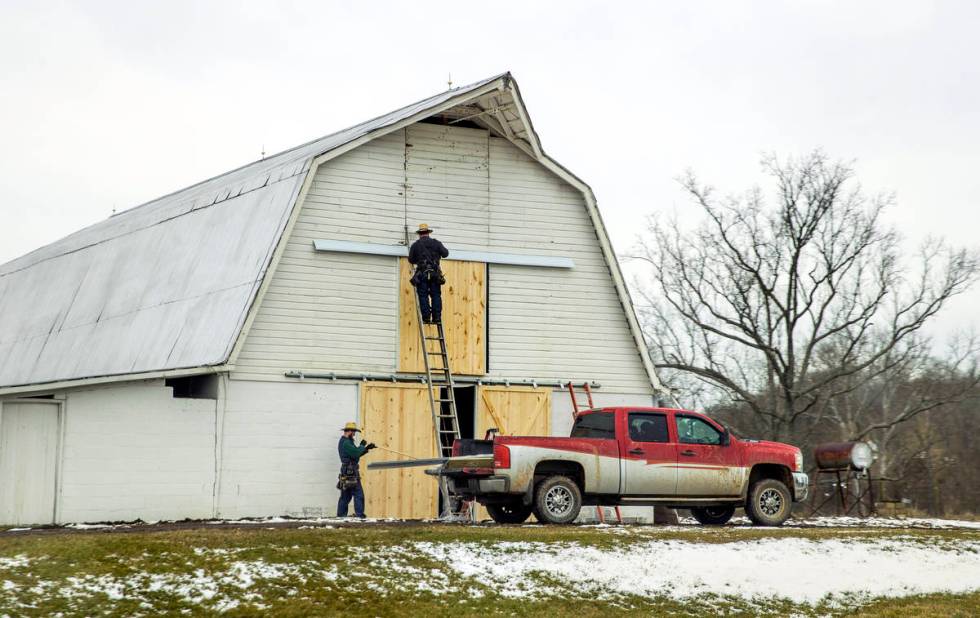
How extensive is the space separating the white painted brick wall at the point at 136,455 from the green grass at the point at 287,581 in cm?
471

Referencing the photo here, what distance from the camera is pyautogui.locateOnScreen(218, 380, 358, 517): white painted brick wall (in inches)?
862

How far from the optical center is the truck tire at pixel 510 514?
2008 centimetres

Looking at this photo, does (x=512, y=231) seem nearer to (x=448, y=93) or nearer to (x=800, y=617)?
(x=448, y=93)

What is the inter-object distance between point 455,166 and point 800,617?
12661 mm

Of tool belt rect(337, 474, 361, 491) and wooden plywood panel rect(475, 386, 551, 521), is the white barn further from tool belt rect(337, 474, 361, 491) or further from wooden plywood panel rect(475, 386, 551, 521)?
tool belt rect(337, 474, 361, 491)

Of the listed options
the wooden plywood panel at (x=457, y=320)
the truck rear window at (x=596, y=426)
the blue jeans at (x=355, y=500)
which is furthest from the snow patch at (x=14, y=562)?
the wooden plywood panel at (x=457, y=320)

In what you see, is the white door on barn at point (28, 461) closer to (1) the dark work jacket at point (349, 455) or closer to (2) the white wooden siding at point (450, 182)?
(1) the dark work jacket at point (349, 455)

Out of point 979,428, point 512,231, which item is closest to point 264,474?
point 512,231

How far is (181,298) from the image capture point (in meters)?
23.7

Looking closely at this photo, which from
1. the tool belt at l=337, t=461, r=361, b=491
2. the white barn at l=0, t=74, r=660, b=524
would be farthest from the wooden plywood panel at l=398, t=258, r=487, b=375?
the tool belt at l=337, t=461, r=361, b=491

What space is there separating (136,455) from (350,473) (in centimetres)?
363

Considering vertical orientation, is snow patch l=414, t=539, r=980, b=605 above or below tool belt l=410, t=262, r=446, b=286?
below

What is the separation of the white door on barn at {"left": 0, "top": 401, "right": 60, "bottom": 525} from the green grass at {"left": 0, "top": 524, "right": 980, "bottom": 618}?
A: 5185mm

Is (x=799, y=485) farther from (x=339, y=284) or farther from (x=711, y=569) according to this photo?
(x=339, y=284)
